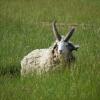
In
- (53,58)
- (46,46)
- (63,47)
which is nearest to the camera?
(63,47)

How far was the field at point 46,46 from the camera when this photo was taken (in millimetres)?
7621

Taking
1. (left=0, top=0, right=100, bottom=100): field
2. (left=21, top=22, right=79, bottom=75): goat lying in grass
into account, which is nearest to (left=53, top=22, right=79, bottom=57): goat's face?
(left=21, top=22, right=79, bottom=75): goat lying in grass

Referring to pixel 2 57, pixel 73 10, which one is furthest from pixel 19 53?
pixel 73 10

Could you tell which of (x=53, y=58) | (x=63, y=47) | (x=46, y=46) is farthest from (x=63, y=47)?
(x=46, y=46)

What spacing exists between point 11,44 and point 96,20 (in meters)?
7.74

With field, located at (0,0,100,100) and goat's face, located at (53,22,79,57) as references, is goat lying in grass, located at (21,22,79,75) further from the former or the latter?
field, located at (0,0,100,100)

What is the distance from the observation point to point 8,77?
902cm

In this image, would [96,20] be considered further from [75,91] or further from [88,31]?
[75,91]

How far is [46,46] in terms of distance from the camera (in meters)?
13.9

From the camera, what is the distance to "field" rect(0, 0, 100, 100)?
7621 mm

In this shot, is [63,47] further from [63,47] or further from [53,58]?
[53,58]

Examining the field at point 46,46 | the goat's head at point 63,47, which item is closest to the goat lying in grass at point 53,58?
the goat's head at point 63,47

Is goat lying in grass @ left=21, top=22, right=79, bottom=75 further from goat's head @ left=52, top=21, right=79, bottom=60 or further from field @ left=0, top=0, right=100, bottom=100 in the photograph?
field @ left=0, top=0, right=100, bottom=100

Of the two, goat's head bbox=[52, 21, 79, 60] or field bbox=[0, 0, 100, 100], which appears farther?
goat's head bbox=[52, 21, 79, 60]
